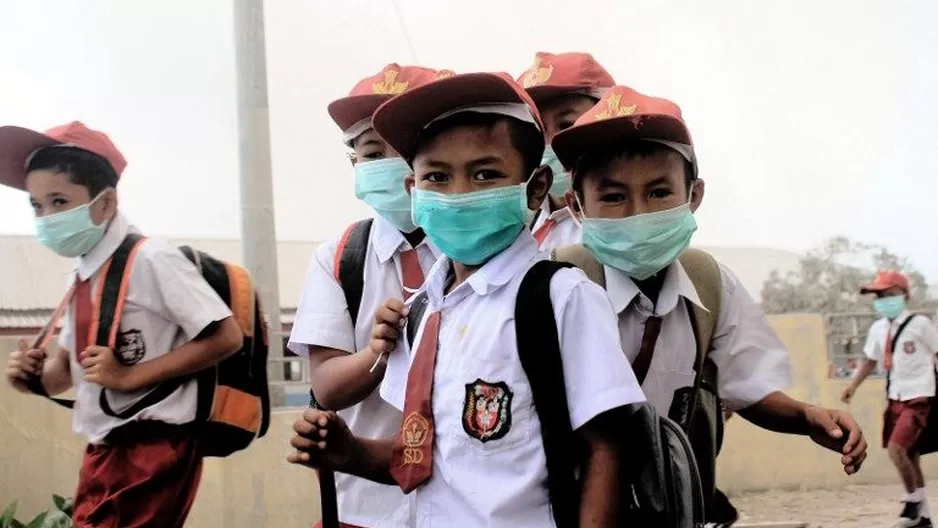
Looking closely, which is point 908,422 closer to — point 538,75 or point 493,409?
point 538,75

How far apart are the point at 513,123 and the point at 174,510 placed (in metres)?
1.93

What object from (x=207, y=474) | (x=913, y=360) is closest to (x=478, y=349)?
(x=207, y=474)

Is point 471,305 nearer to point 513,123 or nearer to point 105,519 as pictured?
point 513,123

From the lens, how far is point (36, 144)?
3.48m

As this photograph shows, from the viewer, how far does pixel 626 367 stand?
72.1 inches

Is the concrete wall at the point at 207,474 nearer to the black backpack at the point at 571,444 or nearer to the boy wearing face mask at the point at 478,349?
the boy wearing face mask at the point at 478,349

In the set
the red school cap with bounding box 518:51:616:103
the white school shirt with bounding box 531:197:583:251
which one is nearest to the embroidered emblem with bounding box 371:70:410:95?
the red school cap with bounding box 518:51:616:103

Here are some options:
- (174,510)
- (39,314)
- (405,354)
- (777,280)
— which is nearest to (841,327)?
(174,510)

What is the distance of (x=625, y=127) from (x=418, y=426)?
783 millimetres

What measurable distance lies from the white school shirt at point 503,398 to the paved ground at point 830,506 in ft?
20.6

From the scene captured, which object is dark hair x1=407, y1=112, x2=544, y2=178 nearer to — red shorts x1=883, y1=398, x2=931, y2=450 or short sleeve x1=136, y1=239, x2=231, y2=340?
short sleeve x1=136, y1=239, x2=231, y2=340

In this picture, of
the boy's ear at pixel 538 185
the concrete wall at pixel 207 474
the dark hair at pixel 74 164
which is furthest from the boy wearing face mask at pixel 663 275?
the concrete wall at pixel 207 474

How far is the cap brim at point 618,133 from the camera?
7.45 ft

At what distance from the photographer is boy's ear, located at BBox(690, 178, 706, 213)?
7.96 ft
